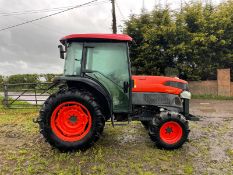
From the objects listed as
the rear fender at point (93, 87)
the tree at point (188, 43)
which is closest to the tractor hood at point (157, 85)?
the rear fender at point (93, 87)

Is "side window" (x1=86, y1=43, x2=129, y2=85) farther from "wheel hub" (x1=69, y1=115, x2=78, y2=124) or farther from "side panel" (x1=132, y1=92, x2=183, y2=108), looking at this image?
"wheel hub" (x1=69, y1=115, x2=78, y2=124)

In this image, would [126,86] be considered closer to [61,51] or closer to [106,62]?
[106,62]

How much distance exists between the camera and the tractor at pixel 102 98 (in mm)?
5215

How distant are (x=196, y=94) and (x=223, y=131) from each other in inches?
445

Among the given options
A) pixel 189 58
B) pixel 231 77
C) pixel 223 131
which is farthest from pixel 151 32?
pixel 223 131

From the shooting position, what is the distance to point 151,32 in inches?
691

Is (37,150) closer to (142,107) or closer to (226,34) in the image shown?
(142,107)

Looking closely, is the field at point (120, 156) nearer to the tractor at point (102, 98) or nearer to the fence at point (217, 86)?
the tractor at point (102, 98)

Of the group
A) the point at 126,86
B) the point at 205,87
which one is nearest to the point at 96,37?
the point at 126,86

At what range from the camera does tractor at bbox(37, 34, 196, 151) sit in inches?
205

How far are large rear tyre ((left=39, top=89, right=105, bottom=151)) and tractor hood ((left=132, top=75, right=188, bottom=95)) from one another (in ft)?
3.79

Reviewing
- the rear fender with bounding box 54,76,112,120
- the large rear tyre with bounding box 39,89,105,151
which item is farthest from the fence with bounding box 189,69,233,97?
the large rear tyre with bounding box 39,89,105,151

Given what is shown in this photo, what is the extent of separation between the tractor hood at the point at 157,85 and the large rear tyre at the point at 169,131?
0.63m

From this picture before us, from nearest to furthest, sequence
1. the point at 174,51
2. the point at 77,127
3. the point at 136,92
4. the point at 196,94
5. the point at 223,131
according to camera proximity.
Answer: the point at 77,127 → the point at 136,92 → the point at 223,131 → the point at 174,51 → the point at 196,94
